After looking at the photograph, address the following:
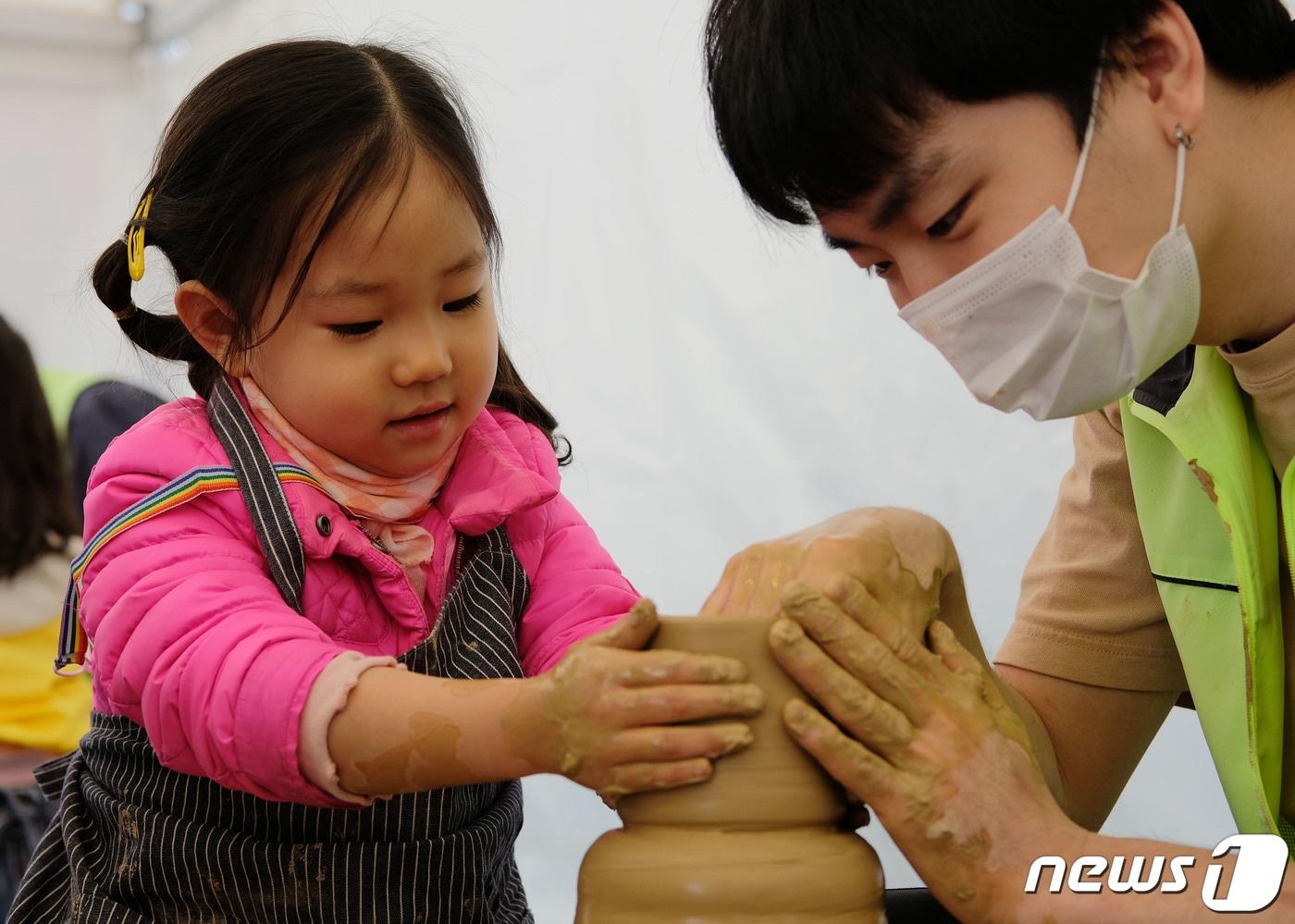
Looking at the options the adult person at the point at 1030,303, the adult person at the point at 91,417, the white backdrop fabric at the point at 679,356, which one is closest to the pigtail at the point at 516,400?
the adult person at the point at 1030,303

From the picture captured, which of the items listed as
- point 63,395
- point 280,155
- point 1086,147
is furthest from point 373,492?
point 63,395

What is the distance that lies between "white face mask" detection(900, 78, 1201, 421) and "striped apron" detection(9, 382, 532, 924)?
20.4 inches

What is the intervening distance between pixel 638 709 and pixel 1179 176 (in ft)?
2.25

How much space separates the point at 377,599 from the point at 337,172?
0.40 m

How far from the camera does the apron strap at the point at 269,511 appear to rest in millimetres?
1262

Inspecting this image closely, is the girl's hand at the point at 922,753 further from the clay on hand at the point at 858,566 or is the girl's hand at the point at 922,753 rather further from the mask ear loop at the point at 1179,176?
the mask ear loop at the point at 1179,176

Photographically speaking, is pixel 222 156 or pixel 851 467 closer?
pixel 222 156

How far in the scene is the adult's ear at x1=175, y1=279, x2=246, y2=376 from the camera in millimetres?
1356

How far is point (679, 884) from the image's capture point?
1.04 m

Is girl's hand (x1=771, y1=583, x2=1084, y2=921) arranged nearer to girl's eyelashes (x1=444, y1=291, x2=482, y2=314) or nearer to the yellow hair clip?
girl's eyelashes (x1=444, y1=291, x2=482, y2=314)

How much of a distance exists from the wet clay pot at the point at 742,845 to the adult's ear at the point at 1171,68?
59 cm

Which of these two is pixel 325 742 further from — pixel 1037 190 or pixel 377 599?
pixel 1037 190

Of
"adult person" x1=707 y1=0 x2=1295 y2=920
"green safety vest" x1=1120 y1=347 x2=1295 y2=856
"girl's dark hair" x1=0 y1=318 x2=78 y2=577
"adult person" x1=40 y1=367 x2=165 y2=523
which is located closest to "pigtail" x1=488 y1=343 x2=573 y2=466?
"adult person" x1=707 y1=0 x2=1295 y2=920

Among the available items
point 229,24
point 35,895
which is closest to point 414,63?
point 35,895
